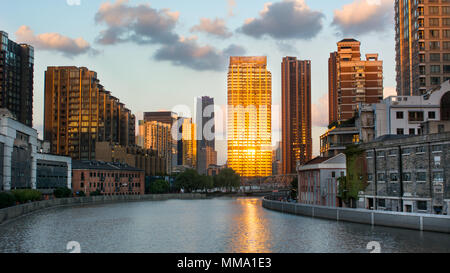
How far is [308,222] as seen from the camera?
8519 centimetres

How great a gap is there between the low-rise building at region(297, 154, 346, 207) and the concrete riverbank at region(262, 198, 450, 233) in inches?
182

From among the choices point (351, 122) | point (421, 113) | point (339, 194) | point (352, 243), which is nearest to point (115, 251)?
point (352, 243)

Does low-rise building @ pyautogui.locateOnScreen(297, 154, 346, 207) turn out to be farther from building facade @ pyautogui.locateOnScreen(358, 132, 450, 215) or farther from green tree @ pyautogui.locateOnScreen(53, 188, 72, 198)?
green tree @ pyautogui.locateOnScreen(53, 188, 72, 198)

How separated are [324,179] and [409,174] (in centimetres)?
3051

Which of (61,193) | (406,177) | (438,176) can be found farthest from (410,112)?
(61,193)

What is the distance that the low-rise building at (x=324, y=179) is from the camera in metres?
99.1

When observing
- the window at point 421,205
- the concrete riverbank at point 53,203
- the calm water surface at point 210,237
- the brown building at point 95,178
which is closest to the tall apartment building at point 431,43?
the calm water surface at point 210,237

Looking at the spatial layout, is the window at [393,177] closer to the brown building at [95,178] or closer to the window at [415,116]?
the window at [415,116]

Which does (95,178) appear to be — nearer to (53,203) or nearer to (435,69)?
(53,203)

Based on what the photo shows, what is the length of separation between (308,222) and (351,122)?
63660 millimetres

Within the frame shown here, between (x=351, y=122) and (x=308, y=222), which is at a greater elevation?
(x=351, y=122)

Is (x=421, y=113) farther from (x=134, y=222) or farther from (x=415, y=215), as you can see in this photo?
(x=134, y=222)

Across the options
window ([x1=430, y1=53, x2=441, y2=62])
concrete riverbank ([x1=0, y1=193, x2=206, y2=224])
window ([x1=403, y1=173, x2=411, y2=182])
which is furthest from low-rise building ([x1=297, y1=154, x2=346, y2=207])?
window ([x1=430, y1=53, x2=441, y2=62])

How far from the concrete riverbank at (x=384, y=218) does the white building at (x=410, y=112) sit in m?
31.9
